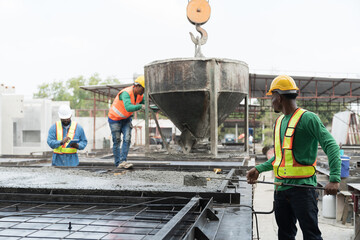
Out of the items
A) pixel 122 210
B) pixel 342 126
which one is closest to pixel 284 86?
pixel 122 210

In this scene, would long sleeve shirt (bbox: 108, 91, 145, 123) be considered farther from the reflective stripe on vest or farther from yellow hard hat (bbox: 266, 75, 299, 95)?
yellow hard hat (bbox: 266, 75, 299, 95)

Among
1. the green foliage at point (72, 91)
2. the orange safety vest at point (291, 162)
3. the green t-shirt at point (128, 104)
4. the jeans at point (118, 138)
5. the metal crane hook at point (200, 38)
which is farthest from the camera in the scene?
the green foliage at point (72, 91)

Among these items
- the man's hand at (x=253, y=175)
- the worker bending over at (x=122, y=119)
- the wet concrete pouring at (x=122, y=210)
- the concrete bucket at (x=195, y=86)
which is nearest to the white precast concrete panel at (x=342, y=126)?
the concrete bucket at (x=195, y=86)

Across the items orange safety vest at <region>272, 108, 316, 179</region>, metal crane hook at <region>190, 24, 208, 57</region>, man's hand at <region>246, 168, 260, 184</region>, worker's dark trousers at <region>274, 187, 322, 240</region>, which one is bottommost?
worker's dark trousers at <region>274, 187, 322, 240</region>

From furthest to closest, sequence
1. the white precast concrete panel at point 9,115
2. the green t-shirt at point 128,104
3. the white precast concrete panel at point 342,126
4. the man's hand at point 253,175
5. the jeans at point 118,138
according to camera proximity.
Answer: the white precast concrete panel at point 342,126 → the white precast concrete panel at point 9,115 → the jeans at point 118,138 → the green t-shirt at point 128,104 → the man's hand at point 253,175

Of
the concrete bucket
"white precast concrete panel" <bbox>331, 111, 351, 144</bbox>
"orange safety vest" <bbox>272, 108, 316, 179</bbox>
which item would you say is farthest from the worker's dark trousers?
"white precast concrete panel" <bbox>331, 111, 351, 144</bbox>

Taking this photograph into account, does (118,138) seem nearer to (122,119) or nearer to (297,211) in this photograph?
(122,119)

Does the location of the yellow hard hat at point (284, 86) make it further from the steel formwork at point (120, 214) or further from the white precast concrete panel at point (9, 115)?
the white precast concrete panel at point (9, 115)

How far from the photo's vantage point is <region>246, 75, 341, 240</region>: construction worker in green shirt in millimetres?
2912

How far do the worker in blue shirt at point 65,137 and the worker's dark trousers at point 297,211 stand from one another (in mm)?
3868

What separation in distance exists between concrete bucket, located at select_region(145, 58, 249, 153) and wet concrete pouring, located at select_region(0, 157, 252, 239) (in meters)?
3.54

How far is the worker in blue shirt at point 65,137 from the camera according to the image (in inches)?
247

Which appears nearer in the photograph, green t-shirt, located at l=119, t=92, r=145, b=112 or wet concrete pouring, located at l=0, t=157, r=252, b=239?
wet concrete pouring, located at l=0, t=157, r=252, b=239

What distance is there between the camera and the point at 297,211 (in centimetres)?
303
